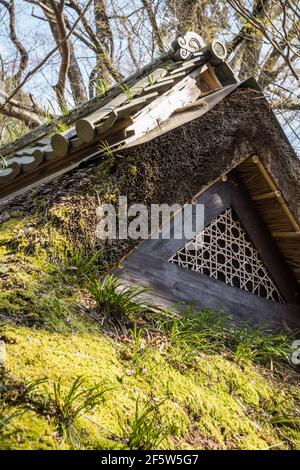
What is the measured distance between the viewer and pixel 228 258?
3580 millimetres

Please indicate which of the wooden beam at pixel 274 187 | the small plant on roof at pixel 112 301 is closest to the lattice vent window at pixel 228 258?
the wooden beam at pixel 274 187

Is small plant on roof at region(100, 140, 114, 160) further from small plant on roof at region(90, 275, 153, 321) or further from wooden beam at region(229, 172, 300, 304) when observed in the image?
wooden beam at region(229, 172, 300, 304)

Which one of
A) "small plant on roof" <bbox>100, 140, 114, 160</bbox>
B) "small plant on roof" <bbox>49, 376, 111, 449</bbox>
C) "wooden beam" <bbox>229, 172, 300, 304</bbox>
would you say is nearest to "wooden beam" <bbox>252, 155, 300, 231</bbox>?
"wooden beam" <bbox>229, 172, 300, 304</bbox>

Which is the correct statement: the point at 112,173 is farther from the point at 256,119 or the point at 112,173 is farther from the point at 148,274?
the point at 256,119

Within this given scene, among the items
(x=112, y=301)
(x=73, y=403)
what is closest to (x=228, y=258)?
(x=112, y=301)

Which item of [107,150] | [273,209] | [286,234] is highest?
[107,150]

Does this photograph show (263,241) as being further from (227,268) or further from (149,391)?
(149,391)

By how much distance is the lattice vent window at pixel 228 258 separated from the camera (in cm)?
341

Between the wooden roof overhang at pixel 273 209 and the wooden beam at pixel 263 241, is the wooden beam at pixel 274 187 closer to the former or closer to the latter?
the wooden roof overhang at pixel 273 209

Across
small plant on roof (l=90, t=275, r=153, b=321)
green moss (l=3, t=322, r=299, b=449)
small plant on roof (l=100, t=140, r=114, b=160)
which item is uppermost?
small plant on roof (l=100, t=140, r=114, b=160)

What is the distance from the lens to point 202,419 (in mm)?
2109

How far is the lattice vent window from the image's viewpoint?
3408 millimetres

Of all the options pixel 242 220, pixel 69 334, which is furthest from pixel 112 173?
pixel 242 220

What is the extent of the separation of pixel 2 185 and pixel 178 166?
1288 millimetres
